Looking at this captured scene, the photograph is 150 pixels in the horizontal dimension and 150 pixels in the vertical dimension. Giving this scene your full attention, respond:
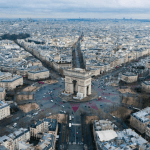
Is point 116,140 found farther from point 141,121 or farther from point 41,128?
point 41,128

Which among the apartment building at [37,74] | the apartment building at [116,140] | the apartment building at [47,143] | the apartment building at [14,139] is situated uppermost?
the apartment building at [37,74]

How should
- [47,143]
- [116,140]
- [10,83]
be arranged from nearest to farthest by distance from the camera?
[47,143]
[116,140]
[10,83]

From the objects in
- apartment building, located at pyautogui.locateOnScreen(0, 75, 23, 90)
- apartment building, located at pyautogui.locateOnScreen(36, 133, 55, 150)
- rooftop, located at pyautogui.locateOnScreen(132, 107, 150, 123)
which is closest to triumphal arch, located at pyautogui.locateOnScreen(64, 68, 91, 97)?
apartment building, located at pyautogui.locateOnScreen(0, 75, 23, 90)

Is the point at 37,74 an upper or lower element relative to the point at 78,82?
lower

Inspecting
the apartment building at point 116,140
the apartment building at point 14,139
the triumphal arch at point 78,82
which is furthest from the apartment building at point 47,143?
the triumphal arch at point 78,82

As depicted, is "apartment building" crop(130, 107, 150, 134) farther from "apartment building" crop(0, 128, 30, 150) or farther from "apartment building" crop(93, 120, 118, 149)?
"apartment building" crop(0, 128, 30, 150)

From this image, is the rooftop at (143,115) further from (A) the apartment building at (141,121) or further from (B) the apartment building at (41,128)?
(B) the apartment building at (41,128)

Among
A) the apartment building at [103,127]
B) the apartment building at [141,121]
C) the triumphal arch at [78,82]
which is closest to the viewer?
the apartment building at [103,127]

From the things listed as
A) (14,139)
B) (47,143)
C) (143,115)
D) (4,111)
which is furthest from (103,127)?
(4,111)

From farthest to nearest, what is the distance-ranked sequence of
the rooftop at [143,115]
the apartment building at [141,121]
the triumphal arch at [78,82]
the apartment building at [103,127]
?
the triumphal arch at [78,82] → the rooftop at [143,115] → the apartment building at [141,121] → the apartment building at [103,127]

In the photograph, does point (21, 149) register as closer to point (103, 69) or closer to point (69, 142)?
point (69, 142)
